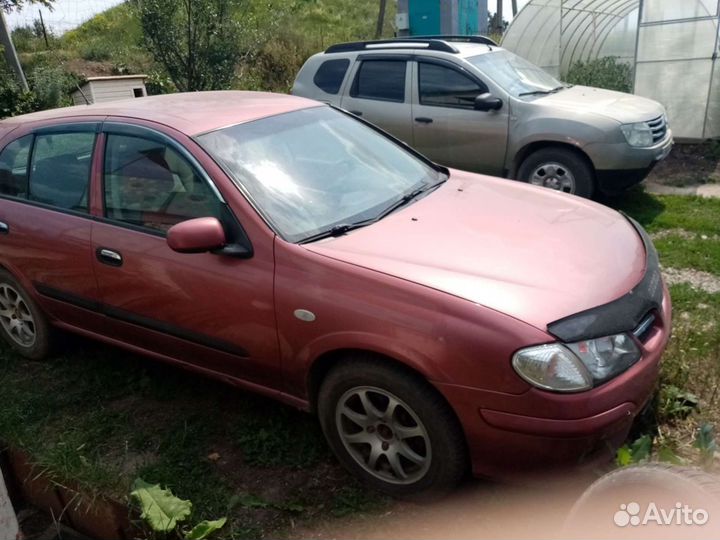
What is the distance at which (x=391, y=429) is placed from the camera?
9.27ft

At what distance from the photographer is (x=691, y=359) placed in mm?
3611

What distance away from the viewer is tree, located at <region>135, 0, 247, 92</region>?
→ 10.8 meters

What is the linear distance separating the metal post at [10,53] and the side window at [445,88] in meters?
8.14

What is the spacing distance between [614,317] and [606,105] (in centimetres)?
485

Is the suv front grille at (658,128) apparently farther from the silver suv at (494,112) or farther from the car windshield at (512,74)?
the car windshield at (512,74)

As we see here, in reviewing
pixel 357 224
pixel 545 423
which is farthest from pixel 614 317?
pixel 357 224

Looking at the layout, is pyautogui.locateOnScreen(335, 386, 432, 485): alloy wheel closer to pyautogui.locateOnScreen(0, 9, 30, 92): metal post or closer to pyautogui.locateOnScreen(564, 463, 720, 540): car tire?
pyautogui.locateOnScreen(564, 463, 720, 540): car tire

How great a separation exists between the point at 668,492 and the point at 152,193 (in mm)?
2748

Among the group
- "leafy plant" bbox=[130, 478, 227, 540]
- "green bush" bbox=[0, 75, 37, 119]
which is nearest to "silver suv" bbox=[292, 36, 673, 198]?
"leafy plant" bbox=[130, 478, 227, 540]

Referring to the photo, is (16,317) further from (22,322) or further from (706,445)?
(706,445)

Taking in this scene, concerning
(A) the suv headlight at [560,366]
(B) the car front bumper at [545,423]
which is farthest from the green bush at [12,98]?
(A) the suv headlight at [560,366]

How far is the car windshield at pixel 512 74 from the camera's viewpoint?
7.03 m

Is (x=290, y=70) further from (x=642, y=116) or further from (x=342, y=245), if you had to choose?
(x=342, y=245)

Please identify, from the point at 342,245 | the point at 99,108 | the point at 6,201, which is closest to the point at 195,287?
the point at 342,245
